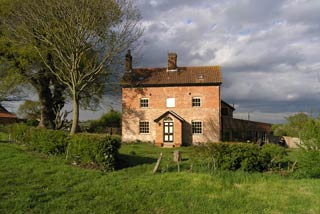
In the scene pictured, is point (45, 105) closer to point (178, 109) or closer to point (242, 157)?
point (178, 109)

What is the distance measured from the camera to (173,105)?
107 feet

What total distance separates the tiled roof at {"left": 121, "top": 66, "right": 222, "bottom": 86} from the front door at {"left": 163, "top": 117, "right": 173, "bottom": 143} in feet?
13.5

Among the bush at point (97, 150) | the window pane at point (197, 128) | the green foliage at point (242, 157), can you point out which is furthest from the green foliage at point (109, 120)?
the green foliage at point (242, 157)

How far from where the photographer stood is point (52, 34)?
23.5m

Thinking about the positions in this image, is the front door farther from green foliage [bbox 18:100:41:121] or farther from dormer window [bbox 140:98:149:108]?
green foliage [bbox 18:100:41:121]

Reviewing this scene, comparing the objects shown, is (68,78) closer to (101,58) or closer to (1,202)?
(101,58)

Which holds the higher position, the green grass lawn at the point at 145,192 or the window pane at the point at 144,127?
the window pane at the point at 144,127

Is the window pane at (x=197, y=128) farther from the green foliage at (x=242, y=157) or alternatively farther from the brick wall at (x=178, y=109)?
the green foliage at (x=242, y=157)

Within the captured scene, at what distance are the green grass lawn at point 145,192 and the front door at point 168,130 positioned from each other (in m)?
18.7

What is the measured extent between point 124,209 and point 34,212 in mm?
2182

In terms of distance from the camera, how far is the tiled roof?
3238cm

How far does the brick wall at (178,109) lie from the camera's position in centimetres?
3177

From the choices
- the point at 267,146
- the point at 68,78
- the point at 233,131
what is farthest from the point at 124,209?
the point at 233,131

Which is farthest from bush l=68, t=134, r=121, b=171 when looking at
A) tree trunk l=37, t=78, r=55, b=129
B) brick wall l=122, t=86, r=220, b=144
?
brick wall l=122, t=86, r=220, b=144
